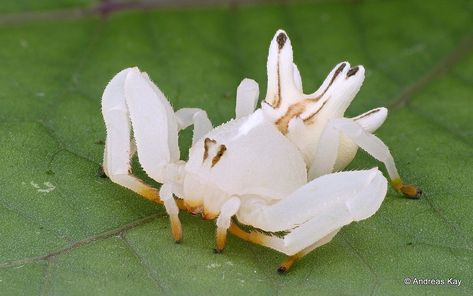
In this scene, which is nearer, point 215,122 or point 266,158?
point 266,158

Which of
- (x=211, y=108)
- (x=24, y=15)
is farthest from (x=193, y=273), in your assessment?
(x=24, y=15)

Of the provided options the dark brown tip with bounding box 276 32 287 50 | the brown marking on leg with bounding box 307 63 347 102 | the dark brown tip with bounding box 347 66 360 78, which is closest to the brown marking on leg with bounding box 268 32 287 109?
the dark brown tip with bounding box 276 32 287 50

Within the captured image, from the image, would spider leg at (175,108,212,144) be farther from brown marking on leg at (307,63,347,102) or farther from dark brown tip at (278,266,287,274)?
dark brown tip at (278,266,287,274)

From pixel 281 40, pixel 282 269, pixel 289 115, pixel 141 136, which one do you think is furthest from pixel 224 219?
pixel 281 40

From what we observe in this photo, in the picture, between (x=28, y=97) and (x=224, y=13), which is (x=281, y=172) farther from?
(x=224, y=13)

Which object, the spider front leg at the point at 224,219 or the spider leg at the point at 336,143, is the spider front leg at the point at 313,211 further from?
the spider leg at the point at 336,143

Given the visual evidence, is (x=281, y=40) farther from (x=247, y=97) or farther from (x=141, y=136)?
(x=141, y=136)
